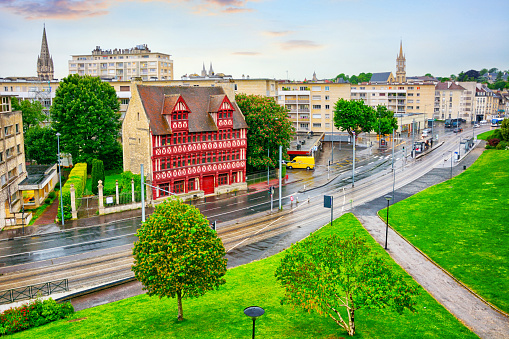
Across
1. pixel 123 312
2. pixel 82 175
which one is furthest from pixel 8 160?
pixel 123 312

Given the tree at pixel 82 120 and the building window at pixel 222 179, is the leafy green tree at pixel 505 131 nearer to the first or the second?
the building window at pixel 222 179

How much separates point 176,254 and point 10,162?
45317mm

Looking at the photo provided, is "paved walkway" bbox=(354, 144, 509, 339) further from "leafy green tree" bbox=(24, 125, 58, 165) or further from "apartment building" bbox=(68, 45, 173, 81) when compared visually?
"apartment building" bbox=(68, 45, 173, 81)

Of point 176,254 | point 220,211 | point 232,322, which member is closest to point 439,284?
point 232,322

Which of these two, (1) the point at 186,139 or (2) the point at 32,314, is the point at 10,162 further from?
(2) the point at 32,314

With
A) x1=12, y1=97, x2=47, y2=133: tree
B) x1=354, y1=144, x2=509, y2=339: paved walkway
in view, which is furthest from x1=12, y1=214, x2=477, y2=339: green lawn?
x1=12, y1=97, x2=47, y2=133: tree

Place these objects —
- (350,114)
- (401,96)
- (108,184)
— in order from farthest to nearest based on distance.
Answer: (401,96)
(350,114)
(108,184)

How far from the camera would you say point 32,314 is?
3134 cm

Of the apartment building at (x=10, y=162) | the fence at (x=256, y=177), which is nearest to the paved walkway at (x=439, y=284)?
the fence at (x=256, y=177)

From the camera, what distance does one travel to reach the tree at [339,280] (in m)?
23.7

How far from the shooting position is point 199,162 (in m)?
69.8

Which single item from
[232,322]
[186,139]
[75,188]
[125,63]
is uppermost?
[125,63]

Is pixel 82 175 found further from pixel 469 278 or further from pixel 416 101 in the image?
pixel 416 101

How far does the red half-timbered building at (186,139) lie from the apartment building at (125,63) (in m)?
84.8
